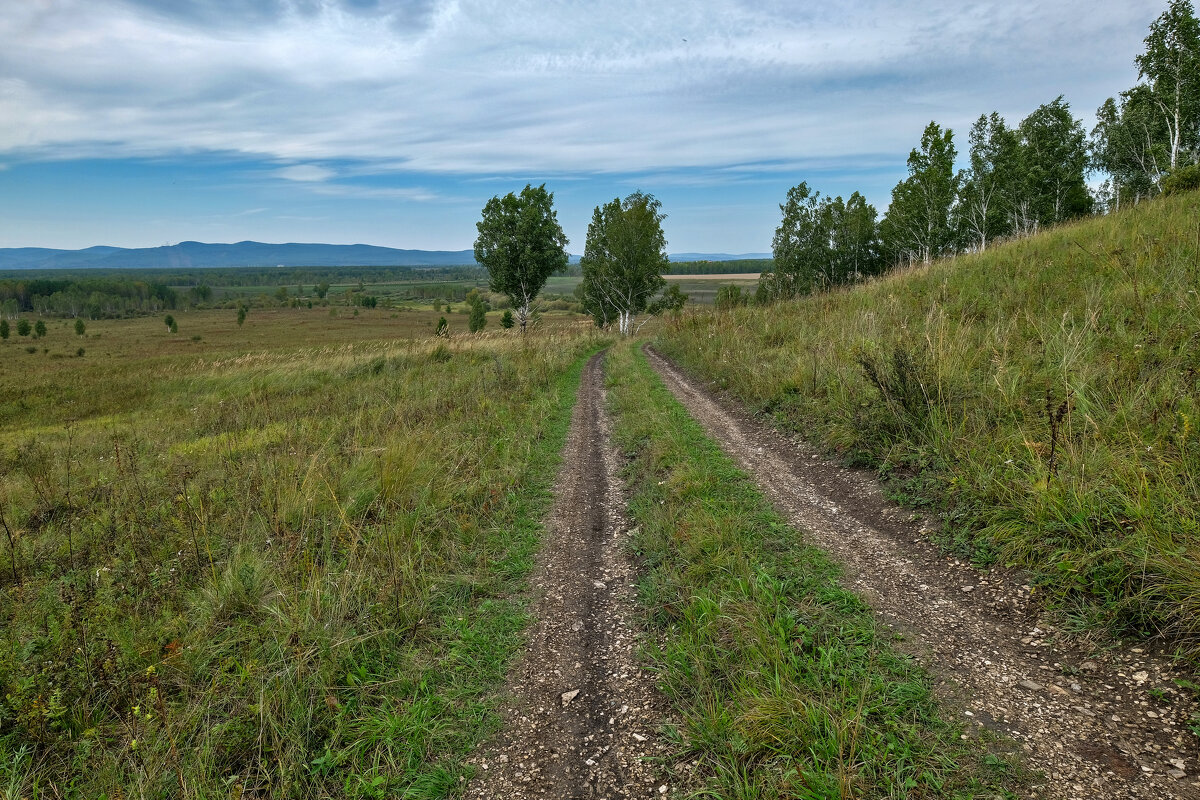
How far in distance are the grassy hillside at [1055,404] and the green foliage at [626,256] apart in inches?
1221


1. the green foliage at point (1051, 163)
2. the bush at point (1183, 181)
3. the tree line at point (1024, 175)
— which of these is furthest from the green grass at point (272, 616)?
the green foliage at point (1051, 163)

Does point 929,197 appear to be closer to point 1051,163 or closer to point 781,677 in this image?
point 1051,163

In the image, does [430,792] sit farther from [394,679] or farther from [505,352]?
[505,352]

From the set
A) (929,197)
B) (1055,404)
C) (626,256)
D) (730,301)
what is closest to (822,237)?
(929,197)

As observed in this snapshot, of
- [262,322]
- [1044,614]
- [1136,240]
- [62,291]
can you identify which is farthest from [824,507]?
[62,291]

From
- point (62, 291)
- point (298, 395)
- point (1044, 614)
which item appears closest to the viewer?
point (1044, 614)

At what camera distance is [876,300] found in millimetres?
12367

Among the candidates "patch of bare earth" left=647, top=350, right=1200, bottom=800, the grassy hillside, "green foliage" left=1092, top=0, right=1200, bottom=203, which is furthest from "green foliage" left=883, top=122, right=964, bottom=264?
"patch of bare earth" left=647, top=350, right=1200, bottom=800

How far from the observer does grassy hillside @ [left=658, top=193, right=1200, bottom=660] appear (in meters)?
3.50

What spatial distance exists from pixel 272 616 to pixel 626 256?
39828 millimetres

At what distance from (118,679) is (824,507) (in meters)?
6.11

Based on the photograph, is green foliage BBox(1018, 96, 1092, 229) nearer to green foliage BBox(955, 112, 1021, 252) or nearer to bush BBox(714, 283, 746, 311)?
green foliage BBox(955, 112, 1021, 252)

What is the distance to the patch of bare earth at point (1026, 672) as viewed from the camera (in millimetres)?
2443

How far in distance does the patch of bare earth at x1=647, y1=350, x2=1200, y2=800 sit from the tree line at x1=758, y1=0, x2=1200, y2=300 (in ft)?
89.0
